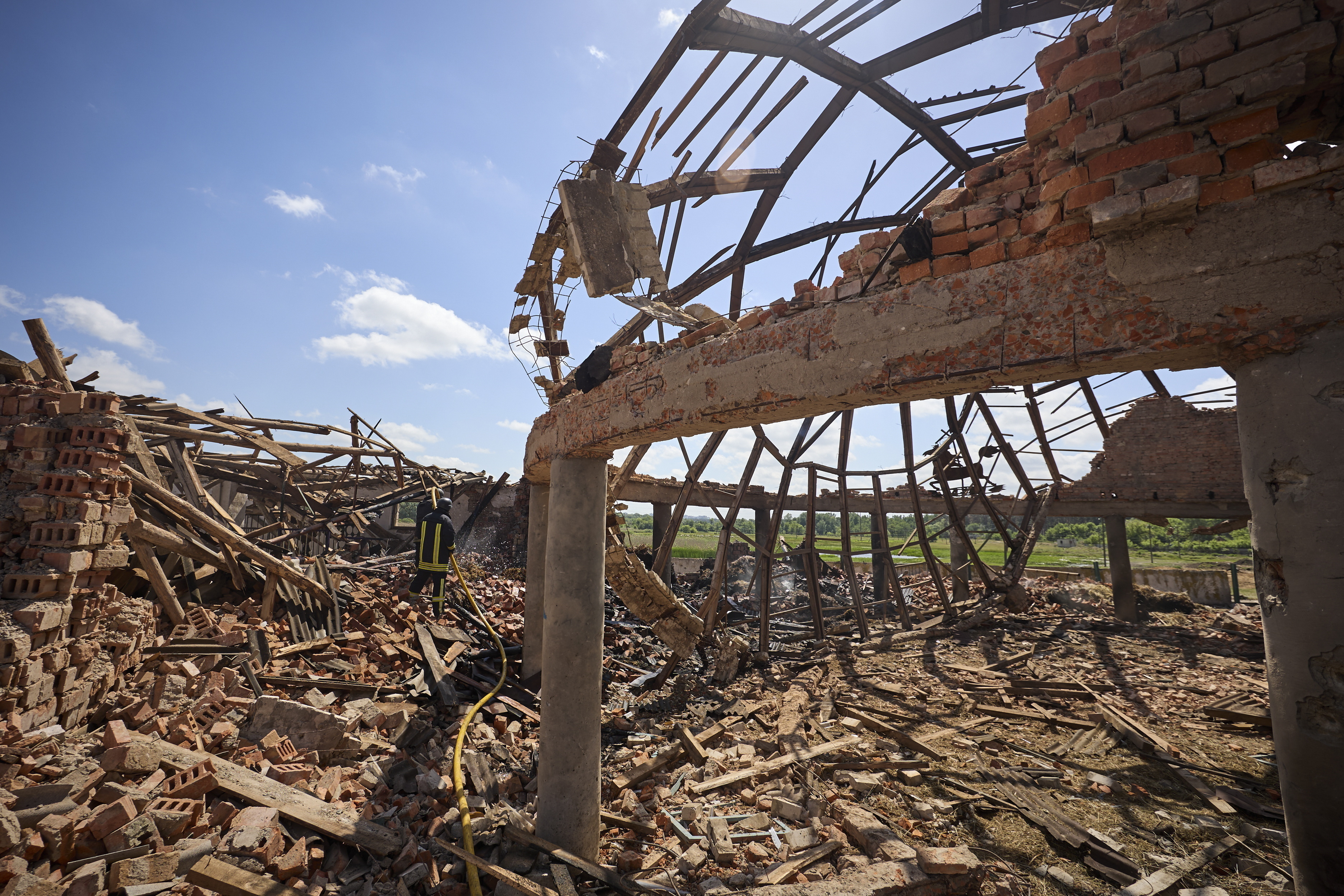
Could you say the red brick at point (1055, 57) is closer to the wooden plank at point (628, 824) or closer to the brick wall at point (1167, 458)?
the wooden plank at point (628, 824)

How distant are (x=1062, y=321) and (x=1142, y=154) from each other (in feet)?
2.27

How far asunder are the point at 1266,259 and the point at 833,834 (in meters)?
4.57

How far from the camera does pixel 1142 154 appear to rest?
7.50 ft

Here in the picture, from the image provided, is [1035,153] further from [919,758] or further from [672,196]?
[919,758]

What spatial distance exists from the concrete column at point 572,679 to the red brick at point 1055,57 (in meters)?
3.98

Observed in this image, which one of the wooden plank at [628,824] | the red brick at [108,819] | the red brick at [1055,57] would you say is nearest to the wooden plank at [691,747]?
the wooden plank at [628,824]

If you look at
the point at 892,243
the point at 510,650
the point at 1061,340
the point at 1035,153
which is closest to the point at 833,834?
the point at 1061,340

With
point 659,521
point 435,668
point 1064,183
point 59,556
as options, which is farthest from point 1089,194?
point 659,521

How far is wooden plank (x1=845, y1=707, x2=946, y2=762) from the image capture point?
592 centimetres

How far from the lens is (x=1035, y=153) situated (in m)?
2.71

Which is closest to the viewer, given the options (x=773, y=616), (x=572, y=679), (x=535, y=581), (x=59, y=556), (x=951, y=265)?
(x=951, y=265)

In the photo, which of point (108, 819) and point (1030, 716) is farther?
point (1030, 716)

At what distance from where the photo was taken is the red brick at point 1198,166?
216 cm

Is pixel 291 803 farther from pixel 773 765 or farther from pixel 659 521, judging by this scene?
pixel 659 521
